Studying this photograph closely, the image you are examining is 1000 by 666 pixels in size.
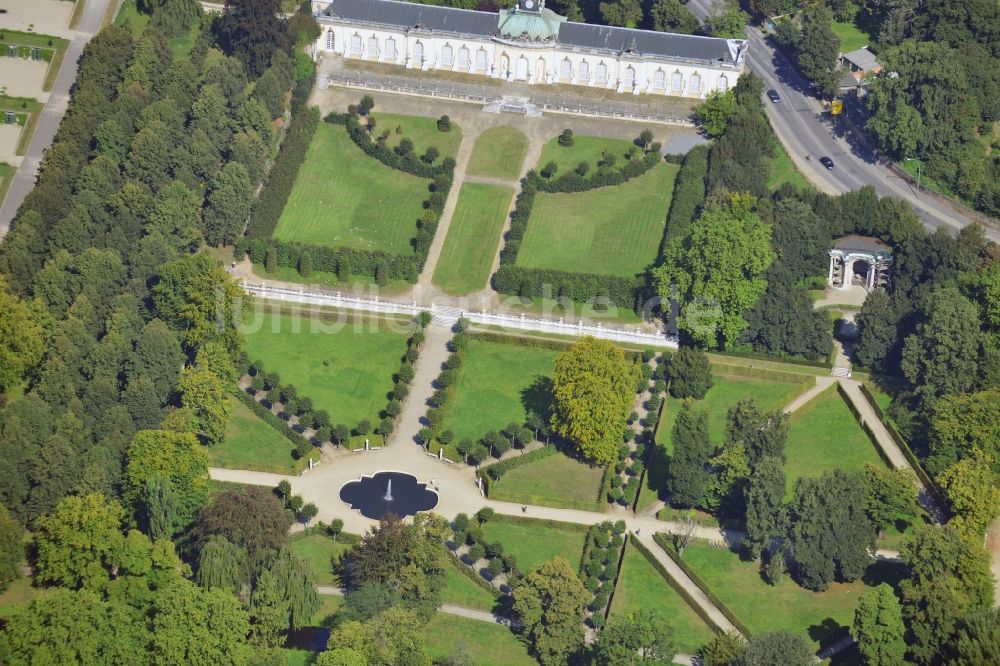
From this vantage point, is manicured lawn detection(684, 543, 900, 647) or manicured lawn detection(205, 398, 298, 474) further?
manicured lawn detection(205, 398, 298, 474)

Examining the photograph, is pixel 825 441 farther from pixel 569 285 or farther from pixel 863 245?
pixel 569 285

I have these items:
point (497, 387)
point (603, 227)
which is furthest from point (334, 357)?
point (603, 227)

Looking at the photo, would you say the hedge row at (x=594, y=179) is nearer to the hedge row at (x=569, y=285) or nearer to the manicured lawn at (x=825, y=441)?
the hedge row at (x=569, y=285)

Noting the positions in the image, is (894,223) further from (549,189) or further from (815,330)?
(549,189)

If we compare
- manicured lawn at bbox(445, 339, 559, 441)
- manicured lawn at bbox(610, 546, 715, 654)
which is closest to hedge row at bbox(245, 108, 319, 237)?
manicured lawn at bbox(445, 339, 559, 441)

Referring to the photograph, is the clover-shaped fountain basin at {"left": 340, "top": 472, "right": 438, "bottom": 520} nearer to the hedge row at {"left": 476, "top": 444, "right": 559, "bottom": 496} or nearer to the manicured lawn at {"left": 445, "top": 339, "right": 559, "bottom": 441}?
the hedge row at {"left": 476, "top": 444, "right": 559, "bottom": 496}

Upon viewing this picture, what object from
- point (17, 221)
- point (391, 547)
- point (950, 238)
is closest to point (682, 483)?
point (391, 547)

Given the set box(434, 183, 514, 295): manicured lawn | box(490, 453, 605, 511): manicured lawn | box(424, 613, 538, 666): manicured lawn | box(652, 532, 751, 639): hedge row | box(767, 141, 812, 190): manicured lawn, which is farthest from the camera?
box(767, 141, 812, 190): manicured lawn
